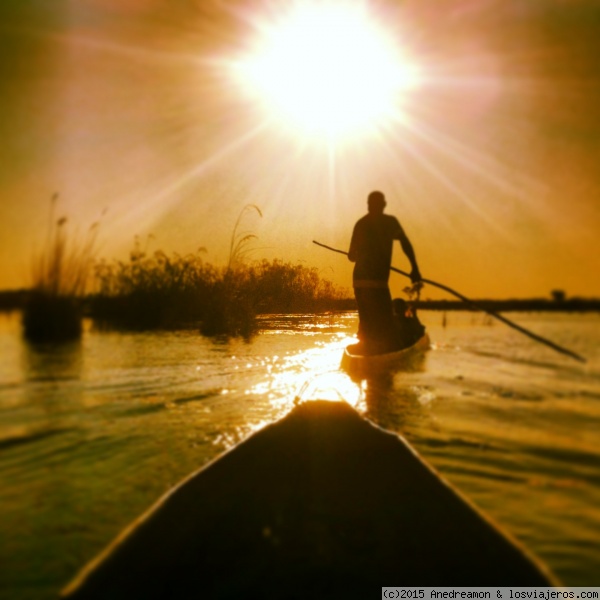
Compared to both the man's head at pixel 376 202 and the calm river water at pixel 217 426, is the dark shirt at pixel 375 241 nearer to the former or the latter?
the man's head at pixel 376 202

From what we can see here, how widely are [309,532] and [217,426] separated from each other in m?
2.27

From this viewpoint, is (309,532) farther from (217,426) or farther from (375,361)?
(375,361)

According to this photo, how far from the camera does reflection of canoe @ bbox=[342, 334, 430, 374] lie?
20.1 feet

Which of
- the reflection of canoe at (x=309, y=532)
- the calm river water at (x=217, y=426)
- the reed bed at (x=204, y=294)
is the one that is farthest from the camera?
the reed bed at (x=204, y=294)

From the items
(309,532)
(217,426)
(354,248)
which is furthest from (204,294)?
(309,532)

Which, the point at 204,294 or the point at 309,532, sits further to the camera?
the point at 204,294

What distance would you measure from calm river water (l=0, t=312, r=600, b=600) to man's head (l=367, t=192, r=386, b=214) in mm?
1616

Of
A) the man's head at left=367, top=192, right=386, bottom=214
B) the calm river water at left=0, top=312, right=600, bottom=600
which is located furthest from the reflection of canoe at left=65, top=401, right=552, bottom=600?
the man's head at left=367, top=192, right=386, bottom=214

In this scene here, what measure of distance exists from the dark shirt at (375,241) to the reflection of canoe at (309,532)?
4366mm

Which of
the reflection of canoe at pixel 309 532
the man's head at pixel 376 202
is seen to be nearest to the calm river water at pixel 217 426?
the reflection of canoe at pixel 309 532

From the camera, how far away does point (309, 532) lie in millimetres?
1834

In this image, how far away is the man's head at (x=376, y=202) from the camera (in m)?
6.45

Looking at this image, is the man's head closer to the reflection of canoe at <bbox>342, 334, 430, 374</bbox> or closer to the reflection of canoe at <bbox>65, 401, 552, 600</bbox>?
the reflection of canoe at <bbox>342, 334, 430, 374</bbox>

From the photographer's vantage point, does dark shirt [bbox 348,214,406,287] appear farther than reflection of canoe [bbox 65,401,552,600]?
Yes
